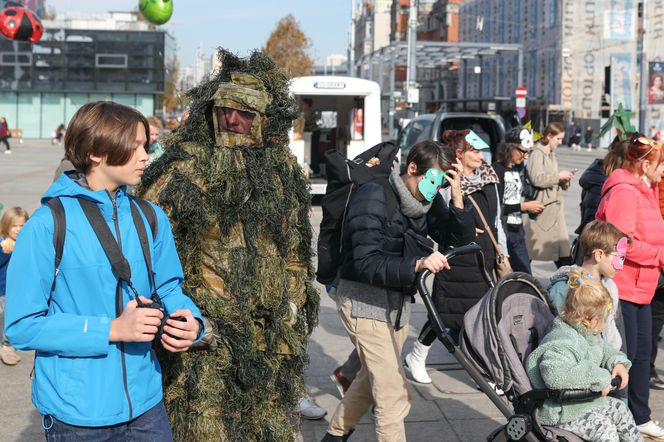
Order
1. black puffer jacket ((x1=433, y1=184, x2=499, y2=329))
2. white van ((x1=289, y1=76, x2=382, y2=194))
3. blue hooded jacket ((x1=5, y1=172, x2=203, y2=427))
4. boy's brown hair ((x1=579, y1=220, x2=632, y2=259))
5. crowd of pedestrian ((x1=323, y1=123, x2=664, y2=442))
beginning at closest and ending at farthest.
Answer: blue hooded jacket ((x1=5, y1=172, x2=203, y2=427)) < crowd of pedestrian ((x1=323, y1=123, x2=664, y2=442)) < boy's brown hair ((x1=579, y1=220, x2=632, y2=259)) < black puffer jacket ((x1=433, y1=184, x2=499, y2=329)) < white van ((x1=289, y1=76, x2=382, y2=194))

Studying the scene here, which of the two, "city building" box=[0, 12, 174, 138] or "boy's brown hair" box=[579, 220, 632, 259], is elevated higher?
"city building" box=[0, 12, 174, 138]

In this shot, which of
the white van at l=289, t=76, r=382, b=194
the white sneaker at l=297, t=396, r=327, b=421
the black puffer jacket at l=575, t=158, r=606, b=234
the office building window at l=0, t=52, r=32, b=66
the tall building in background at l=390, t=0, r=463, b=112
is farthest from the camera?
the tall building in background at l=390, t=0, r=463, b=112

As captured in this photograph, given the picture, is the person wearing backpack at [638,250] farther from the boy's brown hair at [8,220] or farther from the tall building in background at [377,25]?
the tall building in background at [377,25]

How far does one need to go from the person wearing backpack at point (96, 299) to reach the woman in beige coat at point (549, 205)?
582 cm

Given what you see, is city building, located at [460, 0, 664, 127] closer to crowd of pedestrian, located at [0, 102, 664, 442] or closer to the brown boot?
crowd of pedestrian, located at [0, 102, 664, 442]

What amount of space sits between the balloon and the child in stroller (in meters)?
11.7

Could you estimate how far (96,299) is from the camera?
2.56 m

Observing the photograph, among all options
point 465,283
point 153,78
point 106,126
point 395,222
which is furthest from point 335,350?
point 153,78

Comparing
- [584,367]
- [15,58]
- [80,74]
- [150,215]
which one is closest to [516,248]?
[584,367]

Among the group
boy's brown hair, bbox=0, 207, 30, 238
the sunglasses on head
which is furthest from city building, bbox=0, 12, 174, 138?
the sunglasses on head

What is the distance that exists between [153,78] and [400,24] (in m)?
57.7

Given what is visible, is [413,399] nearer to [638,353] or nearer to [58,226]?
[638,353]

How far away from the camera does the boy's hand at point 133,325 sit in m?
2.48

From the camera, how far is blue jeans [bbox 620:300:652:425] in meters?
4.93
